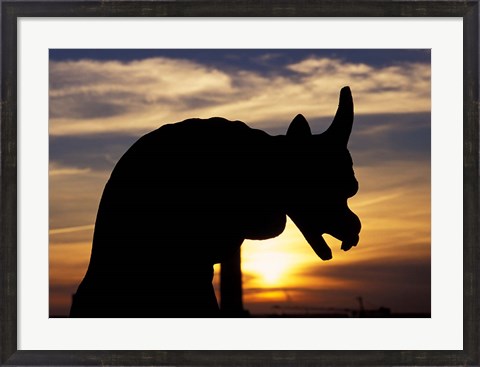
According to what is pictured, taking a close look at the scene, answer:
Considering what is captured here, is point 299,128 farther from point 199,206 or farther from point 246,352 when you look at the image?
point 246,352

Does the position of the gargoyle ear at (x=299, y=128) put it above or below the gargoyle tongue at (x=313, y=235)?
above

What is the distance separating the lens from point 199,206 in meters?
4.07

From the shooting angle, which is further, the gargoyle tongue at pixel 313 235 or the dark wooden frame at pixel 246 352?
the gargoyle tongue at pixel 313 235

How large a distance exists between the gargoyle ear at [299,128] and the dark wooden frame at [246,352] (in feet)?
1.36

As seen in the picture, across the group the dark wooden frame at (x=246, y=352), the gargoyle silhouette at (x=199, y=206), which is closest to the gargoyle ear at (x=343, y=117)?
the gargoyle silhouette at (x=199, y=206)

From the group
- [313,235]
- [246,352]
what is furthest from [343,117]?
[246,352]

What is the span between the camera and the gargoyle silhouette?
396 centimetres

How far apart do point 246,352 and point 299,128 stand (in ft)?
3.01

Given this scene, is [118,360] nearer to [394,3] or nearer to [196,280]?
[196,280]

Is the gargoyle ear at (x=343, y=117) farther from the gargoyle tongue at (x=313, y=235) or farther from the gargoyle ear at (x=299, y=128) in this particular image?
the gargoyle tongue at (x=313, y=235)

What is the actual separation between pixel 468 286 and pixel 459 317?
126 millimetres

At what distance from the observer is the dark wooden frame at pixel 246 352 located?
374 centimetres

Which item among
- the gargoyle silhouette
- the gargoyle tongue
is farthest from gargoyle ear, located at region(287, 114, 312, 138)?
the gargoyle tongue

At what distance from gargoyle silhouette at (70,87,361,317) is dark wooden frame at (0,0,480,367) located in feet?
0.85
